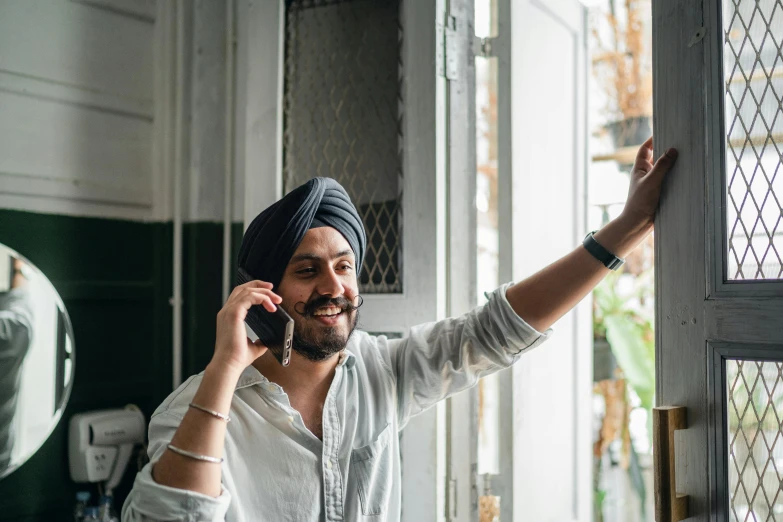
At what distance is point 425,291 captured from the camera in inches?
71.5

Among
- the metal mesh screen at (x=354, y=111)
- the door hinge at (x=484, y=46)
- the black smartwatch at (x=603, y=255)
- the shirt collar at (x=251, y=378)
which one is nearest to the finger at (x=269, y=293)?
the shirt collar at (x=251, y=378)

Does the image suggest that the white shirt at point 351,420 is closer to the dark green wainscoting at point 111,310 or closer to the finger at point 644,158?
the finger at point 644,158

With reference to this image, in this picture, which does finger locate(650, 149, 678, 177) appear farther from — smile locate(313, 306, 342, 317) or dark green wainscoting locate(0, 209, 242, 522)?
dark green wainscoting locate(0, 209, 242, 522)

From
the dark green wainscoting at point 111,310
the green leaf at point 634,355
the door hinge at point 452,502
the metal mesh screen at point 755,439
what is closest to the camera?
the metal mesh screen at point 755,439

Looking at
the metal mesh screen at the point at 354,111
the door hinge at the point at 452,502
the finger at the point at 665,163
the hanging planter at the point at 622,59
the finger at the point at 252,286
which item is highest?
the hanging planter at the point at 622,59

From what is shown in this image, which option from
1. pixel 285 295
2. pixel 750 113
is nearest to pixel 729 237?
pixel 750 113

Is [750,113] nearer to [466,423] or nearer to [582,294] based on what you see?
[582,294]

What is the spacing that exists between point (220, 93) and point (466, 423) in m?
1.33

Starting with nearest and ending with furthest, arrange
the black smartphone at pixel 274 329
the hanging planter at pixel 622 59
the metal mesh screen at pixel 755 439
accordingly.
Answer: the metal mesh screen at pixel 755 439
the black smartphone at pixel 274 329
the hanging planter at pixel 622 59

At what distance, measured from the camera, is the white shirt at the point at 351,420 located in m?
1.45

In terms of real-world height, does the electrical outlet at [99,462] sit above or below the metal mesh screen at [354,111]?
below

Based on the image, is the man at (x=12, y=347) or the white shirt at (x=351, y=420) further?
the man at (x=12, y=347)

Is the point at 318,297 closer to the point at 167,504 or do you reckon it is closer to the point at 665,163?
the point at 167,504

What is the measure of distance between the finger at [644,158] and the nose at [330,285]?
0.69 m
